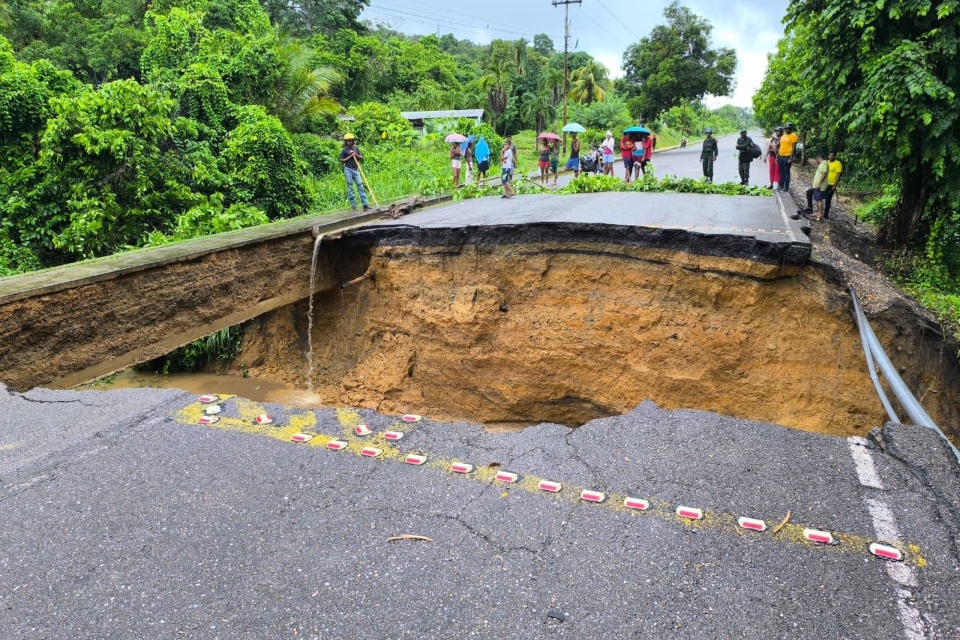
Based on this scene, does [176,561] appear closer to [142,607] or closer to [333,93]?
[142,607]

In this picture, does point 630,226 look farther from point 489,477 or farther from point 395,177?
point 395,177

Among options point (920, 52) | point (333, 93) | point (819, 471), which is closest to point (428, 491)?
point (819, 471)

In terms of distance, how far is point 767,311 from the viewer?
6.55 metres

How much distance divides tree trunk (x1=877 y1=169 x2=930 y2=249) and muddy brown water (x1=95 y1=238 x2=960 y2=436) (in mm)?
4805

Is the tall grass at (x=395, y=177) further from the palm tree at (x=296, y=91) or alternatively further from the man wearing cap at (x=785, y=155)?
the man wearing cap at (x=785, y=155)

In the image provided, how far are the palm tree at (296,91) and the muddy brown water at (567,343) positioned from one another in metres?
9.81

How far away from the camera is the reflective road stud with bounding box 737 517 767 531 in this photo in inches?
118

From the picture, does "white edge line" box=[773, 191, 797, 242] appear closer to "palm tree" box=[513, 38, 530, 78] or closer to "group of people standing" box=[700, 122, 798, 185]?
"group of people standing" box=[700, 122, 798, 185]

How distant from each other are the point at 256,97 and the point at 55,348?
11.3 metres

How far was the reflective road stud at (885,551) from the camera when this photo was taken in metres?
2.74

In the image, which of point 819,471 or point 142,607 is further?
point 819,471

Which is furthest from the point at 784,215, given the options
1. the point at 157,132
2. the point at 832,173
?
the point at 157,132

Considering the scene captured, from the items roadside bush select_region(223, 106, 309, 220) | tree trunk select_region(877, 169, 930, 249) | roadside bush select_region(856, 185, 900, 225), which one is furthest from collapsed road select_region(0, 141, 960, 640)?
roadside bush select_region(856, 185, 900, 225)

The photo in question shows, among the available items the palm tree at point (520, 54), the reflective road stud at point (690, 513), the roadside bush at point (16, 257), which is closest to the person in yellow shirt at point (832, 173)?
the reflective road stud at point (690, 513)
